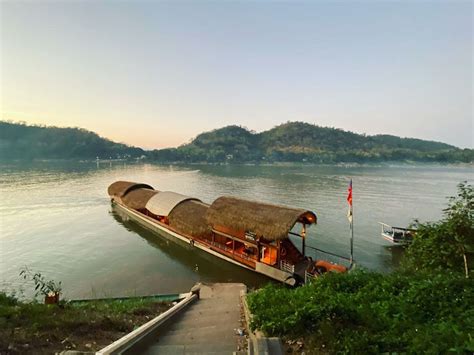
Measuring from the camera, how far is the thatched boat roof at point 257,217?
15367 millimetres

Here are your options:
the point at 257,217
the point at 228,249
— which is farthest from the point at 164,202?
the point at 257,217

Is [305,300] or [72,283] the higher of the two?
[305,300]

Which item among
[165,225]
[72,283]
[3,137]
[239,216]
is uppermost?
[3,137]

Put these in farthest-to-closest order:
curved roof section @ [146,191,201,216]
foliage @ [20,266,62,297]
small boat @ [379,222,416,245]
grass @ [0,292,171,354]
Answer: curved roof section @ [146,191,201,216], small boat @ [379,222,416,245], foliage @ [20,266,62,297], grass @ [0,292,171,354]

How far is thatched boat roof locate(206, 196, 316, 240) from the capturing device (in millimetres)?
15367

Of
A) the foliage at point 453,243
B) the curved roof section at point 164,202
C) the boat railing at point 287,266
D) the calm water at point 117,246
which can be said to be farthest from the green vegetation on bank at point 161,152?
the foliage at point 453,243

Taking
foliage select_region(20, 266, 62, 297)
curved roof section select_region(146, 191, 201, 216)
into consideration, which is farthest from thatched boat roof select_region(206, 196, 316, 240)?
foliage select_region(20, 266, 62, 297)

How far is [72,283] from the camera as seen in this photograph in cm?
1695

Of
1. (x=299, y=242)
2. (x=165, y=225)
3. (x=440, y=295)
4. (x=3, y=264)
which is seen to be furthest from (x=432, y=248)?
(x=3, y=264)

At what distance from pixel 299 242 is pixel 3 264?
2160cm

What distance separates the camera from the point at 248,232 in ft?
57.1

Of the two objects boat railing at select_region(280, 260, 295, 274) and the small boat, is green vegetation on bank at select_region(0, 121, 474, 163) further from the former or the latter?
boat railing at select_region(280, 260, 295, 274)

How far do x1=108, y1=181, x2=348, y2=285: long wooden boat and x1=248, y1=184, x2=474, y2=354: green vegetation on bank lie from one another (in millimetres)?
5941

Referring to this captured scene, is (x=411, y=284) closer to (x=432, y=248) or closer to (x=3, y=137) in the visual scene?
(x=432, y=248)
